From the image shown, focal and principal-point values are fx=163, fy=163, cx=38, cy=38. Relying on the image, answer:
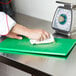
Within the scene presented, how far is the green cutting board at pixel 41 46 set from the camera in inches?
30.6

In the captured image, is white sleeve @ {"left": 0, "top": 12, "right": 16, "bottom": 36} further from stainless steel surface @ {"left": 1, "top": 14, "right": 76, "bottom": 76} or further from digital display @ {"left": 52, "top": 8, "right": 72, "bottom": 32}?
digital display @ {"left": 52, "top": 8, "right": 72, "bottom": 32}

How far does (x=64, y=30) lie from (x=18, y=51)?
0.31 m

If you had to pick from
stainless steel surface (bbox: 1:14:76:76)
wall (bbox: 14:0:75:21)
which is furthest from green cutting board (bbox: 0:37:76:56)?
wall (bbox: 14:0:75:21)

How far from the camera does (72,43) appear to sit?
85 cm

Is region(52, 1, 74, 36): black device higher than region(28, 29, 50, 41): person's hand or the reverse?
higher

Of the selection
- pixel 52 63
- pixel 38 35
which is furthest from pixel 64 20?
pixel 52 63

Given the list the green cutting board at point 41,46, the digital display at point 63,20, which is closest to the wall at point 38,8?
the digital display at point 63,20

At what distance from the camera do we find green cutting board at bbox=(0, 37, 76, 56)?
78cm

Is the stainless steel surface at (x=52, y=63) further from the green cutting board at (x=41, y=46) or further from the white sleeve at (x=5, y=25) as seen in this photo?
the white sleeve at (x=5, y=25)

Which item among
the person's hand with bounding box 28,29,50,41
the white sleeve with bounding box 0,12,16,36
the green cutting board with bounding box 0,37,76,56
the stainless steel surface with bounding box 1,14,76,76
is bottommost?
the stainless steel surface with bounding box 1,14,76,76

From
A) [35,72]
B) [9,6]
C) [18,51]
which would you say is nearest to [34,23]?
[9,6]

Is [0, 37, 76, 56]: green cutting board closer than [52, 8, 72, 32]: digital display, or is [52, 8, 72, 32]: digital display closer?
[0, 37, 76, 56]: green cutting board

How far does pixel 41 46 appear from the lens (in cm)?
83

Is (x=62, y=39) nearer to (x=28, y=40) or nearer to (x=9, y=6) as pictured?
(x=28, y=40)
